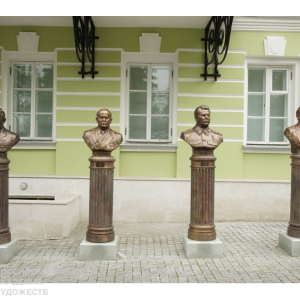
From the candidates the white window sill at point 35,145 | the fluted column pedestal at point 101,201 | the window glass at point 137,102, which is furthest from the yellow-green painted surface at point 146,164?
the fluted column pedestal at point 101,201

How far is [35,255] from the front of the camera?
432 cm

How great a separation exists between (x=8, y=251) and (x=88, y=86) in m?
3.46

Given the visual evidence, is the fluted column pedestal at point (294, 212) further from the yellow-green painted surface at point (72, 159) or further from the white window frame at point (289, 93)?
the yellow-green painted surface at point (72, 159)

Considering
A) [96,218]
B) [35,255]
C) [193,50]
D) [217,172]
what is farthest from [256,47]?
Result: [35,255]

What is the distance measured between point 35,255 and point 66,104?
3097 millimetres

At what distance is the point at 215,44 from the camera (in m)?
5.94

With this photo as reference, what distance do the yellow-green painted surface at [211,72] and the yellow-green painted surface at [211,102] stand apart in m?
0.42

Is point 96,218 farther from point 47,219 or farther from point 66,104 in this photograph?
point 66,104

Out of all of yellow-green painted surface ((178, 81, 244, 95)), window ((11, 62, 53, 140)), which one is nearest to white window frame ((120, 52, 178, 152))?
yellow-green painted surface ((178, 81, 244, 95))

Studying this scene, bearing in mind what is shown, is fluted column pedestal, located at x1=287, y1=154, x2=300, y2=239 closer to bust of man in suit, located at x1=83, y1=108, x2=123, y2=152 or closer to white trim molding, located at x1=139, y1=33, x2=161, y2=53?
bust of man in suit, located at x1=83, y1=108, x2=123, y2=152

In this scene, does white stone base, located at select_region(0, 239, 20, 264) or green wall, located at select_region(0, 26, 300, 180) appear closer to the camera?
white stone base, located at select_region(0, 239, 20, 264)

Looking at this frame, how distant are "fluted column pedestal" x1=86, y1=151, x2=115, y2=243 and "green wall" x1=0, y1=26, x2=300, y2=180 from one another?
7.33 ft

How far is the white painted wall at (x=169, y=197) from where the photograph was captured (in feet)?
20.8

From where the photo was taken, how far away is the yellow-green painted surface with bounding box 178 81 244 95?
6473mm
